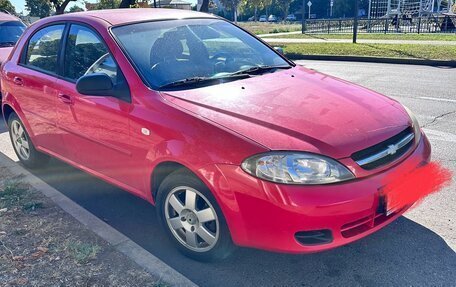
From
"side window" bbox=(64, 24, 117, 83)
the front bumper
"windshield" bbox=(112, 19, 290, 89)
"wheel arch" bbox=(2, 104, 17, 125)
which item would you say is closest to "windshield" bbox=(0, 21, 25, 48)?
"wheel arch" bbox=(2, 104, 17, 125)

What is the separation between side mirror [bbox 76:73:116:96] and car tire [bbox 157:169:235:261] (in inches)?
32.6

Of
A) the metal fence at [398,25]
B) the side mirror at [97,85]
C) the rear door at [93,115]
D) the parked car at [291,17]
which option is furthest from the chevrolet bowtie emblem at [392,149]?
the parked car at [291,17]

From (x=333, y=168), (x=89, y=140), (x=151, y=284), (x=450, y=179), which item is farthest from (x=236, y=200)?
(x=450, y=179)

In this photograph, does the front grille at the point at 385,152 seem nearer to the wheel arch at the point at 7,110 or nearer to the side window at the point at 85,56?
the side window at the point at 85,56

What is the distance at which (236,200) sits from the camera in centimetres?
250

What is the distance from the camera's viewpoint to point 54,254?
9.93ft

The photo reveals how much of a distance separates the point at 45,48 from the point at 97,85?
158 cm

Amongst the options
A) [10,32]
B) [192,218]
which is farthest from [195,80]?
[10,32]

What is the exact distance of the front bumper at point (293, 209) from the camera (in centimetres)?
238

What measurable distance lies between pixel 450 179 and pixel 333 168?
2223mm

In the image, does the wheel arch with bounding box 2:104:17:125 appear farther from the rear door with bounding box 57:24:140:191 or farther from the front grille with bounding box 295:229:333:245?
the front grille with bounding box 295:229:333:245

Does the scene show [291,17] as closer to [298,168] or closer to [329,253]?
[329,253]

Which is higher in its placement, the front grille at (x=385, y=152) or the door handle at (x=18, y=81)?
the door handle at (x=18, y=81)

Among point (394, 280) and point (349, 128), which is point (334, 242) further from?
point (349, 128)
